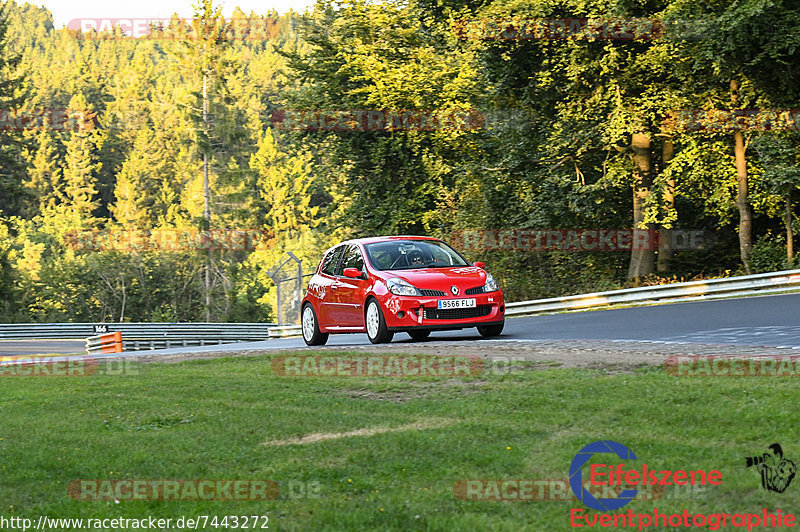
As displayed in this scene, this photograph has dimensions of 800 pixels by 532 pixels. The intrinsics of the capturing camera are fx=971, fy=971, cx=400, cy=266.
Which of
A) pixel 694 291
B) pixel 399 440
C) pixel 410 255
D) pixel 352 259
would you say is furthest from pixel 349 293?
pixel 694 291

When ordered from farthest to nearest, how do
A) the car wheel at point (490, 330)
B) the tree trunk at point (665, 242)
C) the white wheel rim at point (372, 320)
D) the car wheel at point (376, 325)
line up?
the tree trunk at point (665, 242)
the car wheel at point (490, 330)
the white wheel rim at point (372, 320)
the car wheel at point (376, 325)

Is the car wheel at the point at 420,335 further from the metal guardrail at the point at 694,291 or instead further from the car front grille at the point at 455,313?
the metal guardrail at the point at 694,291

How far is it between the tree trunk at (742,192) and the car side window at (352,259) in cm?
1599

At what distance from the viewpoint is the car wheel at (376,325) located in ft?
50.2

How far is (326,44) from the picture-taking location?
41844 mm

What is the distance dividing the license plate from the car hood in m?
0.20

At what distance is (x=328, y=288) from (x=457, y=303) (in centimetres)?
296

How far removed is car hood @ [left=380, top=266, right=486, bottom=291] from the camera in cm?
1494

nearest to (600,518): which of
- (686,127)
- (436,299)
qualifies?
(436,299)

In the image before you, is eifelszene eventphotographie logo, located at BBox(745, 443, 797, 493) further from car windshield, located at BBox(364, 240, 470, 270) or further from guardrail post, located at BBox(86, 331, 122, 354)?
guardrail post, located at BBox(86, 331, 122, 354)

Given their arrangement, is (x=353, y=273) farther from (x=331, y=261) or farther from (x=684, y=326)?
(x=684, y=326)

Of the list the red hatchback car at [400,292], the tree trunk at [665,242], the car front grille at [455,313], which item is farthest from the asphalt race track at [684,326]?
the tree trunk at [665,242]

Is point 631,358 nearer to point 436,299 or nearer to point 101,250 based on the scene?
point 436,299

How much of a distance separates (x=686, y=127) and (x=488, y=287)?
1540 centimetres
